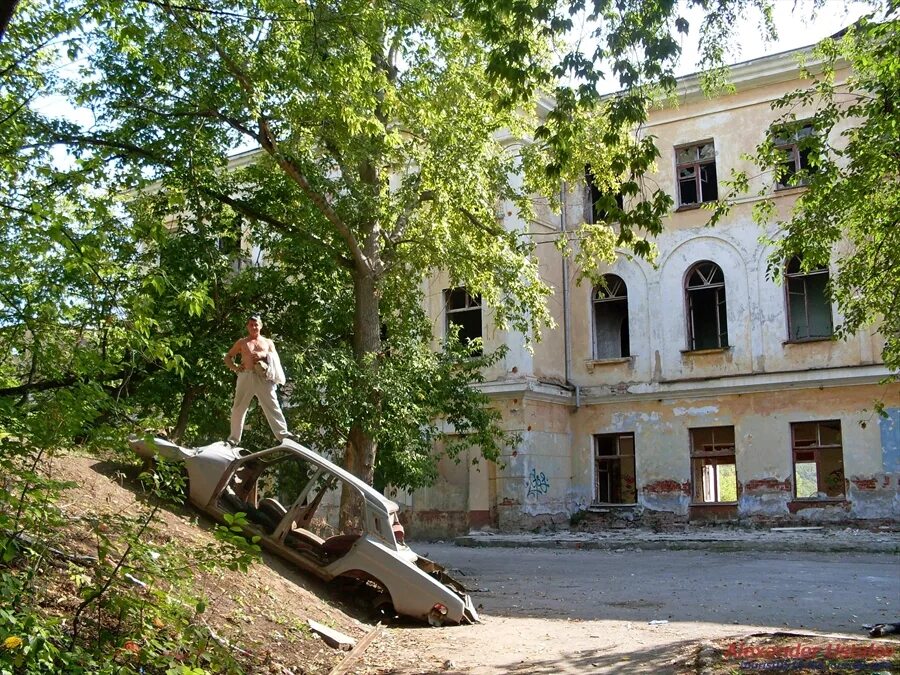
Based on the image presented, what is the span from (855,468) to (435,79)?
48.3 ft

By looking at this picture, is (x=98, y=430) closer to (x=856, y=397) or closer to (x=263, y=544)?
(x=263, y=544)

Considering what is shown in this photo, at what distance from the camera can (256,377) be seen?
1149 centimetres

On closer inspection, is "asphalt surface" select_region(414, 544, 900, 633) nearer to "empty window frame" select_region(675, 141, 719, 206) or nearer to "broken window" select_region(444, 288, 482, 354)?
"broken window" select_region(444, 288, 482, 354)

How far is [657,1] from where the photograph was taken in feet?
24.4

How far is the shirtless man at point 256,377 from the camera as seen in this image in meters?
11.3

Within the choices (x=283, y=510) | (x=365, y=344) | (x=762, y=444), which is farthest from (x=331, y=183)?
(x=762, y=444)

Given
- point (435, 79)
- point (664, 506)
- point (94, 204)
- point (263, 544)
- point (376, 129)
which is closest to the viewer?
point (94, 204)

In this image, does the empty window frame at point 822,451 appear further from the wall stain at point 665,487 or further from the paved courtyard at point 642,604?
the paved courtyard at point 642,604

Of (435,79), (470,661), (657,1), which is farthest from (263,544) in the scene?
(435,79)

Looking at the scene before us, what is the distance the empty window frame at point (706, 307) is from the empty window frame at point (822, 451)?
3252 millimetres

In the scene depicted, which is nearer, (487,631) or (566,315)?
(487,631)

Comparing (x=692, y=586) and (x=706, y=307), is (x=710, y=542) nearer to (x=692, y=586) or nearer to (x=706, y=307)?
(x=692, y=586)

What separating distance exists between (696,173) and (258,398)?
18.0 m

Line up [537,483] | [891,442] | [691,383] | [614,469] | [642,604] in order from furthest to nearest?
[614,469] < [537,483] < [691,383] < [891,442] < [642,604]
